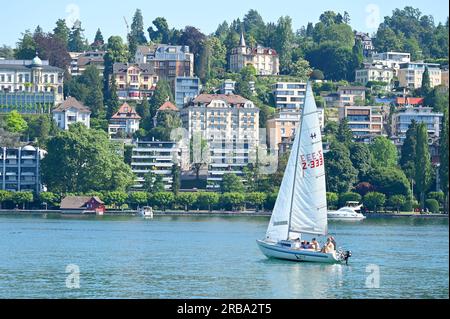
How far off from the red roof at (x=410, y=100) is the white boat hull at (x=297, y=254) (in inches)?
5402

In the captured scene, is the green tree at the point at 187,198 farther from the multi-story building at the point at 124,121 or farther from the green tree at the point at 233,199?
the multi-story building at the point at 124,121

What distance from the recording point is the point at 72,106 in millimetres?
172000

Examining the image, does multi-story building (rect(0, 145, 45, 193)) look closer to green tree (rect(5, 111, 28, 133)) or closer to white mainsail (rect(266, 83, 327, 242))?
green tree (rect(5, 111, 28, 133))

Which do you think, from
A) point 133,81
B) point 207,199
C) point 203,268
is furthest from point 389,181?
point 203,268

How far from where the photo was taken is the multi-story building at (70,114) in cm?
17062

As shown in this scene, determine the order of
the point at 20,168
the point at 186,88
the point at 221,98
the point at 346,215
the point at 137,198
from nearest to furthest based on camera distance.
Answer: the point at 346,215 < the point at 137,198 < the point at 20,168 < the point at 221,98 < the point at 186,88

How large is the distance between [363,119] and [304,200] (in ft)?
432

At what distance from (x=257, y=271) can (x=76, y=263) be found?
8.50m

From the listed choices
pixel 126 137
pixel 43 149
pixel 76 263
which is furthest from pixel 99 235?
pixel 126 137

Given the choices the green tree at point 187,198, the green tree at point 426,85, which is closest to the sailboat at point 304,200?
the green tree at point 187,198

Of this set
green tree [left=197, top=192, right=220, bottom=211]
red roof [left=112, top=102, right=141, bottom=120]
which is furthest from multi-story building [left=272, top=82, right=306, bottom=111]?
green tree [left=197, top=192, right=220, bottom=211]

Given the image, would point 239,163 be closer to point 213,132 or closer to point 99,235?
point 213,132

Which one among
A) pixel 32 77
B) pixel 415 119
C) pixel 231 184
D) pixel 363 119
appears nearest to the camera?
pixel 231 184

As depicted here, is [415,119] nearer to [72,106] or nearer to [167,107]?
[167,107]
